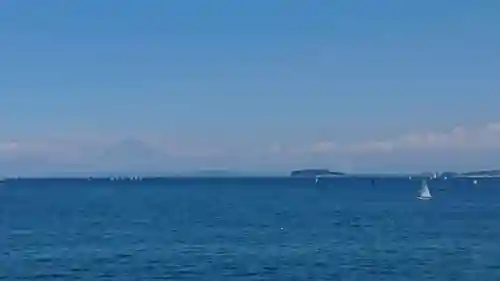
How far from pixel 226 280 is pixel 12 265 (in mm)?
17546

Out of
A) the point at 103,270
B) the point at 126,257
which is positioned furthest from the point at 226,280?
the point at 126,257

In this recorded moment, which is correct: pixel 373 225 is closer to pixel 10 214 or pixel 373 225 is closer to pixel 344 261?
pixel 344 261

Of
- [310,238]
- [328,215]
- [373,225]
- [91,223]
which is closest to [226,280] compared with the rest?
[310,238]

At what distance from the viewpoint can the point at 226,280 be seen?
5634 cm

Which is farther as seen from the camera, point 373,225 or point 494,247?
point 373,225

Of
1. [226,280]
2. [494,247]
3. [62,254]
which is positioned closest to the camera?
[226,280]

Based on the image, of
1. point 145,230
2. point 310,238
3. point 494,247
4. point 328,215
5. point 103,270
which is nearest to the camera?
point 103,270

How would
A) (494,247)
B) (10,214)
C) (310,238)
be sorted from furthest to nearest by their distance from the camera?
(10,214) → (310,238) → (494,247)

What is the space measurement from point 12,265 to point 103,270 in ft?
25.4

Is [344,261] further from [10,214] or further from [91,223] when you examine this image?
[10,214]

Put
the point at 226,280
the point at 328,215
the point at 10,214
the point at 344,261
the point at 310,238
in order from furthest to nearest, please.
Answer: the point at 10,214 → the point at 328,215 → the point at 310,238 → the point at 344,261 → the point at 226,280

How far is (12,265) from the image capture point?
65.6 meters

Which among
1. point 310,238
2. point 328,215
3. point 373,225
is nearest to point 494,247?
point 310,238

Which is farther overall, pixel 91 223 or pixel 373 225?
pixel 91 223
